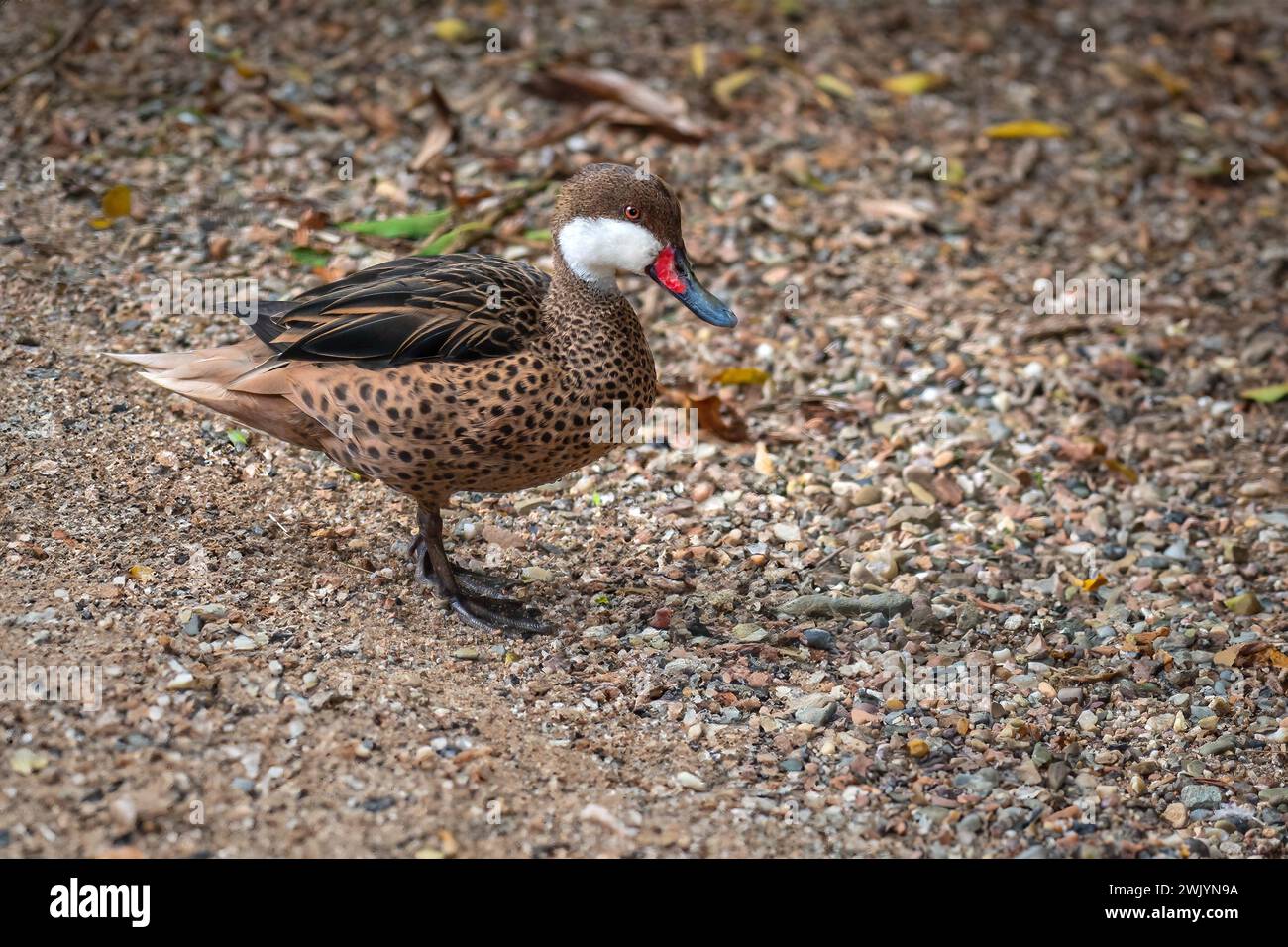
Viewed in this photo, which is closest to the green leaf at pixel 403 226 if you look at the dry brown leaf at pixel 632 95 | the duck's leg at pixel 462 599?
the dry brown leaf at pixel 632 95

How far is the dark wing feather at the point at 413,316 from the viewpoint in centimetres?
385

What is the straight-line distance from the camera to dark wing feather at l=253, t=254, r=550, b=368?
385 centimetres

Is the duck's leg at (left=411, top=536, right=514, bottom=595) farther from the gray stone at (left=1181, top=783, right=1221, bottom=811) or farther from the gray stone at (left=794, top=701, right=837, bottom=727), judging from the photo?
the gray stone at (left=1181, top=783, right=1221, bottom=811)

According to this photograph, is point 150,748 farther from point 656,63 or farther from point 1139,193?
point 1139,193

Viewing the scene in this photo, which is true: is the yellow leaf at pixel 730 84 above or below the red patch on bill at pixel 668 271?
above

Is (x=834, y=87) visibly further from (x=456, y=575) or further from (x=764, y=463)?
(x=456, y=575)

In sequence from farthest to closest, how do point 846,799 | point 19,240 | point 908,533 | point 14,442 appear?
point 19,240 → point 908,533 → point 14,442 → point 846,799

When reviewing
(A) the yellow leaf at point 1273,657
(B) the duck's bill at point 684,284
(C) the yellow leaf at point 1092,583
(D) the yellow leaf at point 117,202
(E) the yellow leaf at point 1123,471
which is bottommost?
(A) the yellow leaf at point 1273,657

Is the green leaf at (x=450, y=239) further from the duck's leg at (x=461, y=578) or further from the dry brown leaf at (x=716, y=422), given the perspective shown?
the duck's leg at (x=461, y=578)

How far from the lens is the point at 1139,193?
6.85 m

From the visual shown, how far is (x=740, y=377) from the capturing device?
550 centimetres

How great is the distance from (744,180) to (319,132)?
2027 millimetres

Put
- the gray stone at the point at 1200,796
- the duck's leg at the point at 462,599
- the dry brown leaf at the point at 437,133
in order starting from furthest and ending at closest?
the dry brown leaf at the point at 437,133
the duck's leg at the point at 462,599
the gray stone at the point at 1200,796

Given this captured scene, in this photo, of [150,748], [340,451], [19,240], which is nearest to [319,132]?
[19,240]
